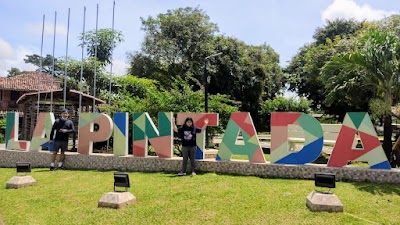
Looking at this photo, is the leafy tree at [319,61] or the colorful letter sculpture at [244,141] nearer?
the colorful letter sculpture at [244,141]

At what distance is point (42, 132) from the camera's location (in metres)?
12.7

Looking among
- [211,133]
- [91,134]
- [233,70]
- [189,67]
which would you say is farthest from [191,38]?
[91,134]

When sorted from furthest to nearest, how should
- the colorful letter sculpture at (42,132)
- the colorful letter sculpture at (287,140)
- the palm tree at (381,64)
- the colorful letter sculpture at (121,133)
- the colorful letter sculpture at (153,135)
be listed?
the colorful letter sculpture at (42,132) < the colorful letter sculpture at (121,133) < the palm tree at (381,64) < the colorful letter sculpture at (153,135) < the colorful letter sculpture at (287,140)

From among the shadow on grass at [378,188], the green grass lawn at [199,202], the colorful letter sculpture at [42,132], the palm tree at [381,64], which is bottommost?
the green grass lawn at [199,202]

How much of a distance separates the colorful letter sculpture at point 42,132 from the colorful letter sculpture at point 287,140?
7781 millimetres

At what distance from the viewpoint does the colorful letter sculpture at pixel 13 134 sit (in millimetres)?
13211

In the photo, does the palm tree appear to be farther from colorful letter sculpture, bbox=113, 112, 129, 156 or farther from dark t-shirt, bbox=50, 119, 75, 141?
dark t-shirt, bbox=50, 119, 75, 141

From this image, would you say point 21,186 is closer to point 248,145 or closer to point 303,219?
point 248,145

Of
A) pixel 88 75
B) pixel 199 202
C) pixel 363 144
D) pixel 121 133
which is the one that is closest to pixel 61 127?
pixel 121 133

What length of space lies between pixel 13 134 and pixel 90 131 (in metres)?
3.80

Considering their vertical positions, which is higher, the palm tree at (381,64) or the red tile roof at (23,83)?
the red tile roof at (23,83)

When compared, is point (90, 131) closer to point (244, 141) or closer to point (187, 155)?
point (187, 155)

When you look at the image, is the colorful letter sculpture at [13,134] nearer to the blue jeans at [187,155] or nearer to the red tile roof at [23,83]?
the blue jeans at [187,155]

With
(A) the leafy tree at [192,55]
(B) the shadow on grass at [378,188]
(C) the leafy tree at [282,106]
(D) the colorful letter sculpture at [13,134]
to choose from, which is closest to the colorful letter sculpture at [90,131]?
(D) the colorful letter sculpture at [13,134]
